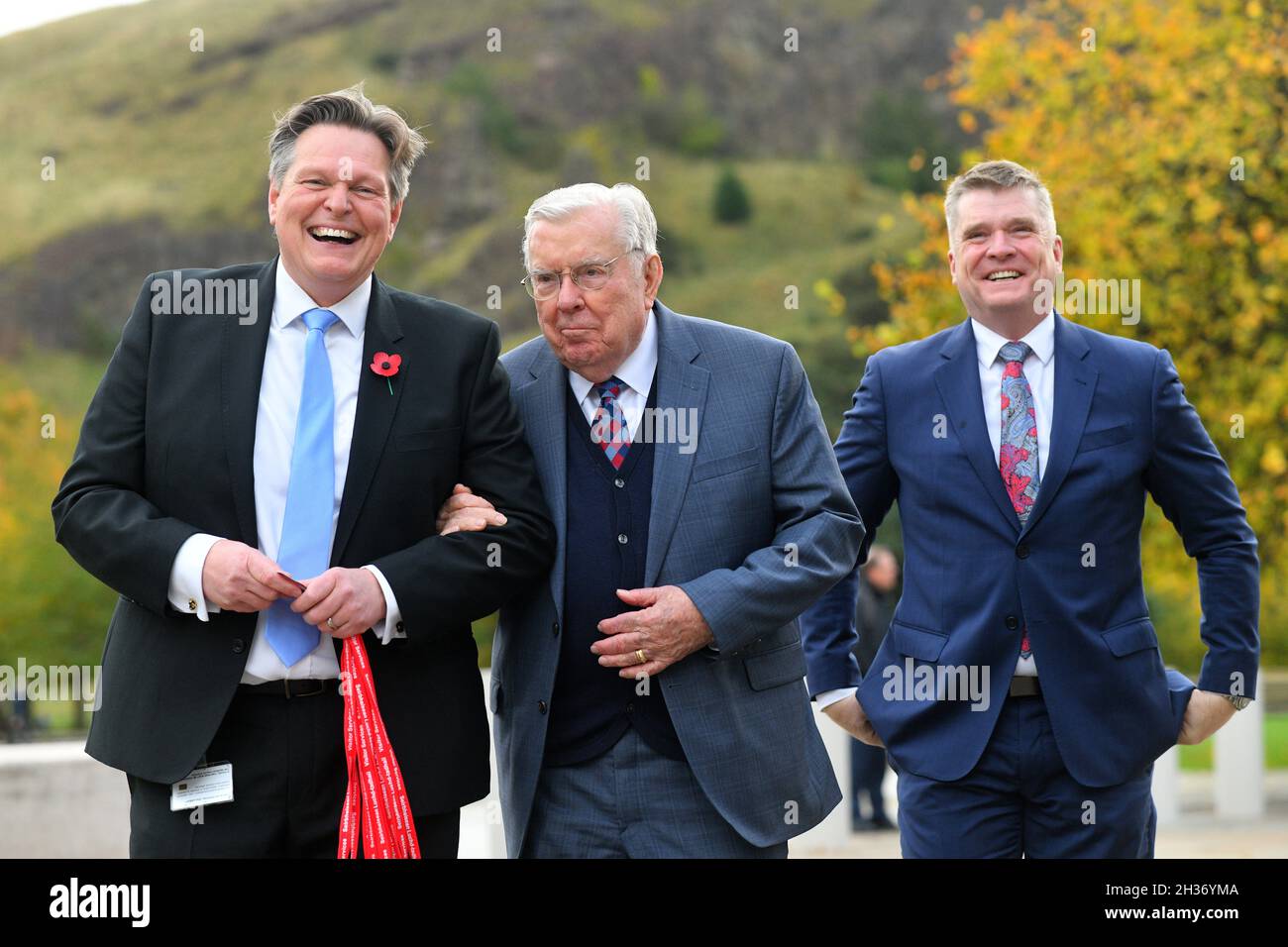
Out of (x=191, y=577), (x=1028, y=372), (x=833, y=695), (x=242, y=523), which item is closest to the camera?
(x=191, y=577)

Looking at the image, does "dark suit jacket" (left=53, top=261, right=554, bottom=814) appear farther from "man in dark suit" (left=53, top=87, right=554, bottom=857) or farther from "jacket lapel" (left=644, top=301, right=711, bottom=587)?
"jacket lapel" (left=644, top=301, right=711, bottom=587)

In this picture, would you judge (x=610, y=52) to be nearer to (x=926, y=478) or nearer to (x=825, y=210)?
(x=825, y=210)

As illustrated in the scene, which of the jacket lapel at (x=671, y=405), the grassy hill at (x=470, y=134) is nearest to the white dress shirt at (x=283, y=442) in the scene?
the jacket lapel at (x=671, y=405)

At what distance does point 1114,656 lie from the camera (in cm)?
369

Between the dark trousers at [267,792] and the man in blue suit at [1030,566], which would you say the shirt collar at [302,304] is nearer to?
the dark trousers at [267,792]

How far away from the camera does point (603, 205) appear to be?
3580 millimetres

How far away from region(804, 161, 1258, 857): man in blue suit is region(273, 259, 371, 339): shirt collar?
134 centimetres

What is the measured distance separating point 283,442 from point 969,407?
1.70m

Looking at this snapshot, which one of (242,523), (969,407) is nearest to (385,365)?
(242,523)

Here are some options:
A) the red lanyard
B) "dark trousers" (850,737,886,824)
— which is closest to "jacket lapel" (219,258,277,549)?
the red lanyard

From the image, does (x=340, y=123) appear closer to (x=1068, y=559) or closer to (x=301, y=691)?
(x=301, y=691)
